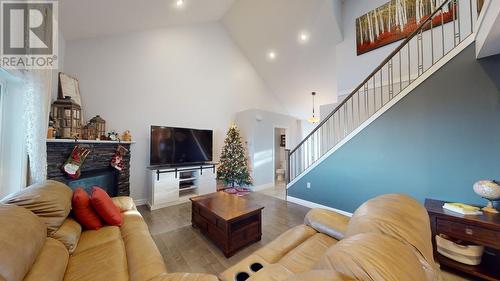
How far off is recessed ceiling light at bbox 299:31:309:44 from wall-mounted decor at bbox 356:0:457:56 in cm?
115

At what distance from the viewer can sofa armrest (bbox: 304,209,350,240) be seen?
174 cm

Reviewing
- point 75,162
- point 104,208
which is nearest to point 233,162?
point 75,162

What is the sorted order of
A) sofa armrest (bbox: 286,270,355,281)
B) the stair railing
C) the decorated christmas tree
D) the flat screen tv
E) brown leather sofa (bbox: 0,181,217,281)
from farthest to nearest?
the decorated christmas tree, the flat screen tv, the stair railing, brown leather sofa (bbox: 0,181,217,281), sofa armrest (bbox: 286,270,355,281)

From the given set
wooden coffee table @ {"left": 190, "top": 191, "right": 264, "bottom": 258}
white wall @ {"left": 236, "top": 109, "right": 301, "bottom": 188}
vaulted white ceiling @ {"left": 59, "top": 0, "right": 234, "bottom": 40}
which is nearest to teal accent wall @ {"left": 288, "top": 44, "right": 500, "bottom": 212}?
wooden coffee table @ {"left": 190, "top": 191, "right": 264, "bottom": 258}

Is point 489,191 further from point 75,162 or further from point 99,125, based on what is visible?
point 99,125

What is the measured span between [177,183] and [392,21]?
574 cm

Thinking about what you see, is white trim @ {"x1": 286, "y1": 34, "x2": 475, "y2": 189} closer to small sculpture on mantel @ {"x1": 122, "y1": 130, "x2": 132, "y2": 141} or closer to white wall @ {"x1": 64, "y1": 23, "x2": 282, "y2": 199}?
white wall @ {"x1": 64, "y1": 23, "x2": 282, "y2": 199}

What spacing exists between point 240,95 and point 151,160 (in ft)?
10.9

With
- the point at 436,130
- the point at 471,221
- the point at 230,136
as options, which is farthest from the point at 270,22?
the point at 471,221

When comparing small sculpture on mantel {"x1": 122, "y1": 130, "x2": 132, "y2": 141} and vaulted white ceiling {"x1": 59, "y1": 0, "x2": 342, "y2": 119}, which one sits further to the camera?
small sculpture on mantel {"x1": 122, "y1": 130, "x2": 132, "y2": 141}

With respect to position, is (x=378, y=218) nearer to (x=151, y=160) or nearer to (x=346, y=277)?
(x=346, y=277)

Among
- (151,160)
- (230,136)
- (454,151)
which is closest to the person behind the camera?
(454,151)

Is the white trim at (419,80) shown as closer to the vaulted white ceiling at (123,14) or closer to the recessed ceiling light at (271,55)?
the recessed ceiling light at (271,55)

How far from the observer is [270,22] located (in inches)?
197
